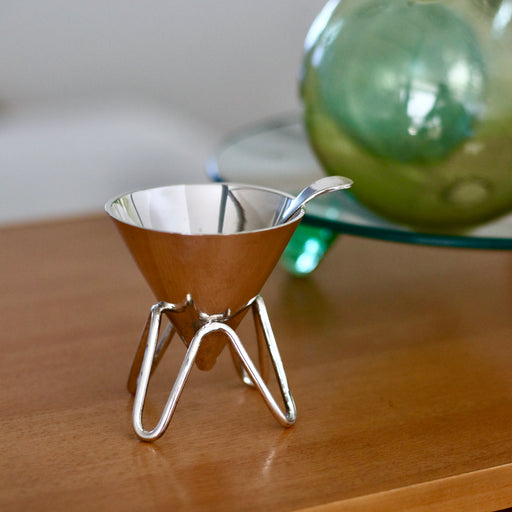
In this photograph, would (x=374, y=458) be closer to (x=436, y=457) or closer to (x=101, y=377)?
(x=436, y=457)

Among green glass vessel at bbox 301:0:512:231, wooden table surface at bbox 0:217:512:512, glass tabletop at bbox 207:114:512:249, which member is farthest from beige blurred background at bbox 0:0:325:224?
green glass vessel at bbox 301:0:512:231

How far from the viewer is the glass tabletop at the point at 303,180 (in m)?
0.48

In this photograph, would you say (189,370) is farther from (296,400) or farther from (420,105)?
(420,105)

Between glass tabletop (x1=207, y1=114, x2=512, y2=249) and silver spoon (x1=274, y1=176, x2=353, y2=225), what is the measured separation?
0.13 meters

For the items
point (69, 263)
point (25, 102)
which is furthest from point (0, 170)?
point (69, 263)

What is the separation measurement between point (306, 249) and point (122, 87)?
888mm

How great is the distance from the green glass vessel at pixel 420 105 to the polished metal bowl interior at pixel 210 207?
16 cm

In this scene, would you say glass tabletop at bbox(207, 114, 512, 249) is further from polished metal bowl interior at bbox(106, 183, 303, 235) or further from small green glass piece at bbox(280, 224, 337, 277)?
polished metal bowl interior at bbox(106, 183, 303, 235)

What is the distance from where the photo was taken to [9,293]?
0.56m

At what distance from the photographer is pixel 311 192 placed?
36 cm

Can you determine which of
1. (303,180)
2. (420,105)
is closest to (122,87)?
(303,180)

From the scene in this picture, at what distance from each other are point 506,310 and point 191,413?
277mm

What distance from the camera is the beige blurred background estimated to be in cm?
124

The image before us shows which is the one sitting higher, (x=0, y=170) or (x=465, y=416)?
(x=465, y=416)
